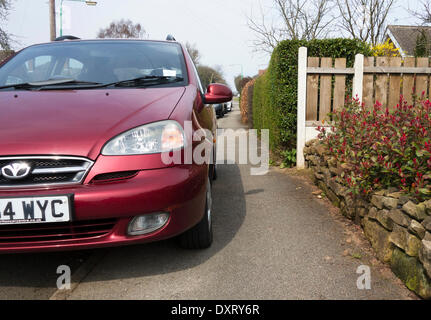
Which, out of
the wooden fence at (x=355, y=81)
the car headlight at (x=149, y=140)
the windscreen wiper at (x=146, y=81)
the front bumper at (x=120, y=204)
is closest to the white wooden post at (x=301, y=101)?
the wooden fence at (x=355, y=81)

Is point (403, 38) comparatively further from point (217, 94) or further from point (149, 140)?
point (149, 140)

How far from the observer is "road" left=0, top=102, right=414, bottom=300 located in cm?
226

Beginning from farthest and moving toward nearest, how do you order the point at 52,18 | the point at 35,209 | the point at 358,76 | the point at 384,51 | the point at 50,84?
the point at 52,18 → the point at 384,51 → the point at 358,76 → the point at 50,84 → the point at 35,209

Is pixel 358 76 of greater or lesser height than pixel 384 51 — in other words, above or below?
below

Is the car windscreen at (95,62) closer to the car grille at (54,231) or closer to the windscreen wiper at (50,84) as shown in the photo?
the windscreen wiper at (50,84)

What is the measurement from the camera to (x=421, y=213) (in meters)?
2.22

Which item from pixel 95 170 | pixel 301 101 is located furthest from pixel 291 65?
pixel 95 170

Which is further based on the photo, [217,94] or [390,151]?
[217,94]

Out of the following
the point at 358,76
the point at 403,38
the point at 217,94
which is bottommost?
the point at 217,94

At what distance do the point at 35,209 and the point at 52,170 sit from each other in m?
0.23

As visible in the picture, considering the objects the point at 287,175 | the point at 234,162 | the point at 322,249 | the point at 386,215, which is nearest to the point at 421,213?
the point at 386,215

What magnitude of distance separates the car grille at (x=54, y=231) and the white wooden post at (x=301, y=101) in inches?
157

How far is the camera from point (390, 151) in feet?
8.89
